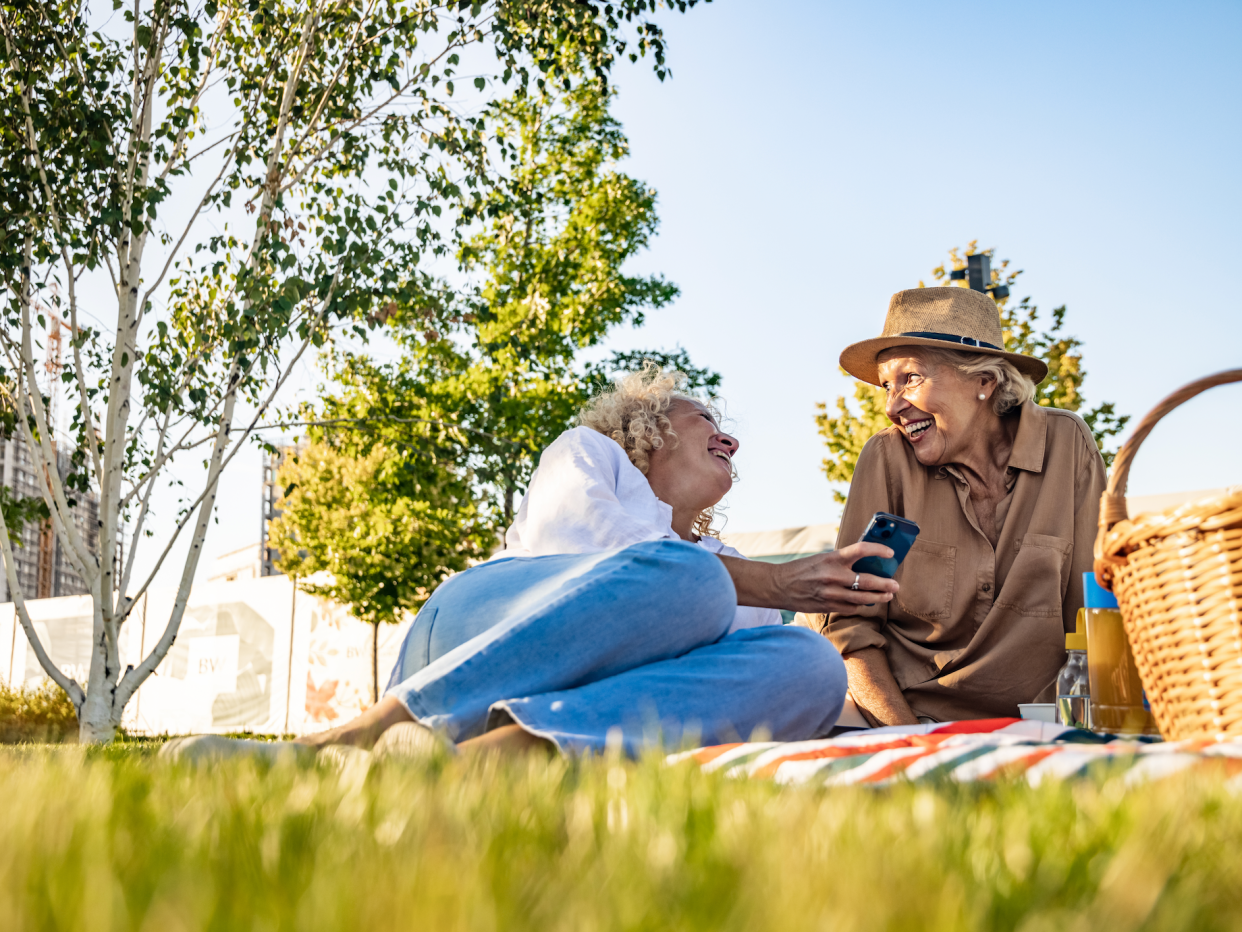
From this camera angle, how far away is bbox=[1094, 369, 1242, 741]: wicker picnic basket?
1.55 m

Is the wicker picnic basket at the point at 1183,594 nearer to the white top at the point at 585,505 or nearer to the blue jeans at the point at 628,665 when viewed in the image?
the blue jeans at the point at 628,665

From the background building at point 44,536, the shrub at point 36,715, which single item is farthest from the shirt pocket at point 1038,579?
the shrub at point 36,715

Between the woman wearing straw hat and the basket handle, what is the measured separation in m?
1.48

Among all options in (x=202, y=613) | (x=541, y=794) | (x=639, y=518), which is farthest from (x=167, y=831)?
(x=202, y=613)

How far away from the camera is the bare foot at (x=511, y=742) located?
72.1 inches

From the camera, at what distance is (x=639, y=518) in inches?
115

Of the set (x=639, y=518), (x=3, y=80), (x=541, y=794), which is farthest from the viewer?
(x=3, y=80)

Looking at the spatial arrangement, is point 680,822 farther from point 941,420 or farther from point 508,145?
point 508,145

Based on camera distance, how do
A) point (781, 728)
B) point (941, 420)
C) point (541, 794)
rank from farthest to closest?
point (941, 420), point (781, 728), point (541, 794)

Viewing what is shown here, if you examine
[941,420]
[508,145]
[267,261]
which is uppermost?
[508,145]

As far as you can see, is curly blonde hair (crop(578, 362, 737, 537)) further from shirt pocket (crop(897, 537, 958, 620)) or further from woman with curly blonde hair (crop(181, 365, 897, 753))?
shirt pocket (crop(897, 537, 958, 620))

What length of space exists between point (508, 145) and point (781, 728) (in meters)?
7.11

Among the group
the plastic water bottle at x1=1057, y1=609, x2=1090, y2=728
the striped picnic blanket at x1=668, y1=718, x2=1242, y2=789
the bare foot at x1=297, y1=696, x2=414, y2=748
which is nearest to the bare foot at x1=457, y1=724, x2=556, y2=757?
the bare foot at x1=297, y1=696, x2=414, y2=748

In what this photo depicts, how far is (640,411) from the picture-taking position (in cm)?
386
